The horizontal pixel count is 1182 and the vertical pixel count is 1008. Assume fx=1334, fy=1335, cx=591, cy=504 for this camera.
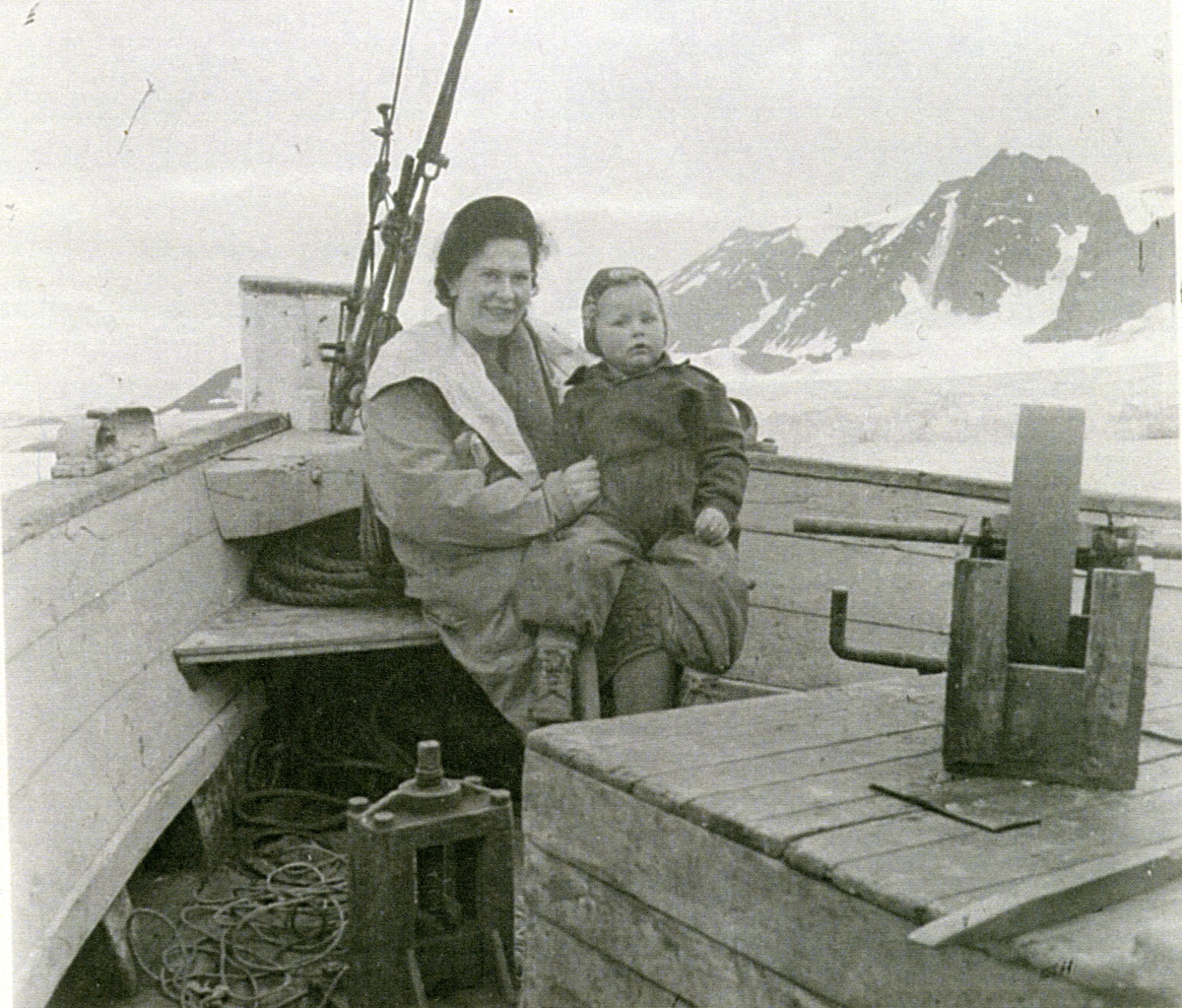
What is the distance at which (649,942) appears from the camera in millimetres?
1605

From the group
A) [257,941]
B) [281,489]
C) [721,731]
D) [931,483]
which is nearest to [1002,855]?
[721,731]

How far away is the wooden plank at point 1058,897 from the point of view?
1.17 metres

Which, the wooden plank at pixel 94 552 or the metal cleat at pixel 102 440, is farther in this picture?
the metal cleat at pixel 102 440

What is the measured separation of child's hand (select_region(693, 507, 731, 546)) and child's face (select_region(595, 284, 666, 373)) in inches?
13.2

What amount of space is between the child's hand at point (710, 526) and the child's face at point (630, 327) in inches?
13.2

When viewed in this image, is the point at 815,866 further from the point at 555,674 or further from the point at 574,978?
the point at 555,674

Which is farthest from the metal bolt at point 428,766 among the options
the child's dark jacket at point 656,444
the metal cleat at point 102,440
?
the metal cleat at point 102,440

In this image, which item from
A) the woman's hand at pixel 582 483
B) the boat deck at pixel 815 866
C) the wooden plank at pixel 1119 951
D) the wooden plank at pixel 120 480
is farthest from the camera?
the woman's hand at pixel 582 483

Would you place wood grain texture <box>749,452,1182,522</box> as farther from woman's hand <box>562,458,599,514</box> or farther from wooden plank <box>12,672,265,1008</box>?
wooden plank <box>12,672,265,1008</box>

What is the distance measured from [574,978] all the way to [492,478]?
1.36m

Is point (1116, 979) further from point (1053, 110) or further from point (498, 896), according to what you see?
point (1053, 110)

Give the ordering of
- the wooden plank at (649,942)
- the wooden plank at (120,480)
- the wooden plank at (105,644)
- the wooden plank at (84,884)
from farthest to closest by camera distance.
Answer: the wooden plank at (120,480), the wooden plank at (105,644), the wooden plank at (84,884), the wooden plank at (649,942)

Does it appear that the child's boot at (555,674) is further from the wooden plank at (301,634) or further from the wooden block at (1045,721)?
the wooden block at (1045,721)

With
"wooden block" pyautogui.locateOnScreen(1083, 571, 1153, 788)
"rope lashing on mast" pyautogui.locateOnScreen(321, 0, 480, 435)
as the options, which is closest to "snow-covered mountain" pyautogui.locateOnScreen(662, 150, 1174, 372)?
"rope lashing on mast" pyautogui.locateOnScreen(321, 0, 480, 435)
